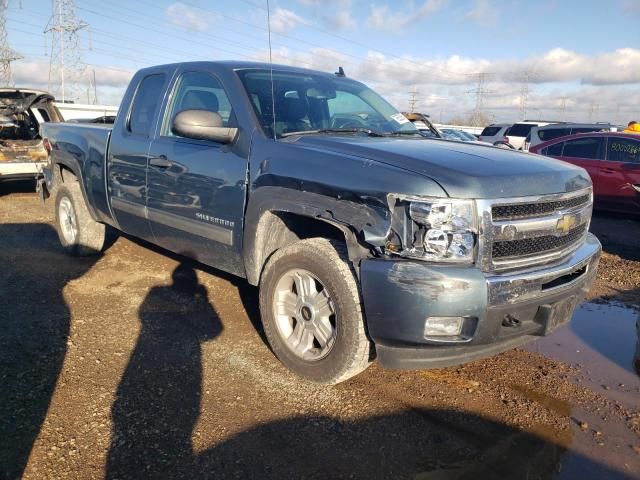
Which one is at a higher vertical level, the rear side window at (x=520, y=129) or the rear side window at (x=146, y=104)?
the rear side window at (x=146, y=104)

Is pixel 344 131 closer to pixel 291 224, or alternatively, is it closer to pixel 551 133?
Result: pixel 291 224

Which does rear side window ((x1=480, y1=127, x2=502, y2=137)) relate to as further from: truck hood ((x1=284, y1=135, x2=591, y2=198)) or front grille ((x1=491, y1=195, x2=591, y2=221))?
front grille ((x1=491, y1=195, x2=591, y2=221))

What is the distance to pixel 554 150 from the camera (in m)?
10.6

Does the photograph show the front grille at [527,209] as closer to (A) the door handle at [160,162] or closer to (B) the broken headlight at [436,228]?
(B) the broken headlight at [436,228]

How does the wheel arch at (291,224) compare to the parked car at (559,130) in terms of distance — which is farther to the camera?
the parked car at (559,130)

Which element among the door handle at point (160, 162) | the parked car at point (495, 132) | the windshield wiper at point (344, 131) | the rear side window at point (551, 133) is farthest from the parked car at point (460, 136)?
the parked car at point (495, 132)

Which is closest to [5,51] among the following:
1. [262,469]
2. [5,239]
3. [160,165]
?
[5,239]

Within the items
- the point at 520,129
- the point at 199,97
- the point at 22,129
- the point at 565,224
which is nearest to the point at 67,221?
the point at 199,97

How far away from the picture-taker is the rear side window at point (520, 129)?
18.8 m

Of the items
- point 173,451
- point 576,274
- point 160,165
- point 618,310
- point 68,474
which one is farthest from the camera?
point 618,310

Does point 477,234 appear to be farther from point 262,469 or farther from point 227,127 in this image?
point 227,127

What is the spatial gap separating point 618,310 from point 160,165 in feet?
14.0

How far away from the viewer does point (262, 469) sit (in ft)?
7.93

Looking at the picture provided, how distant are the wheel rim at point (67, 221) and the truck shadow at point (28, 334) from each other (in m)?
0.24
